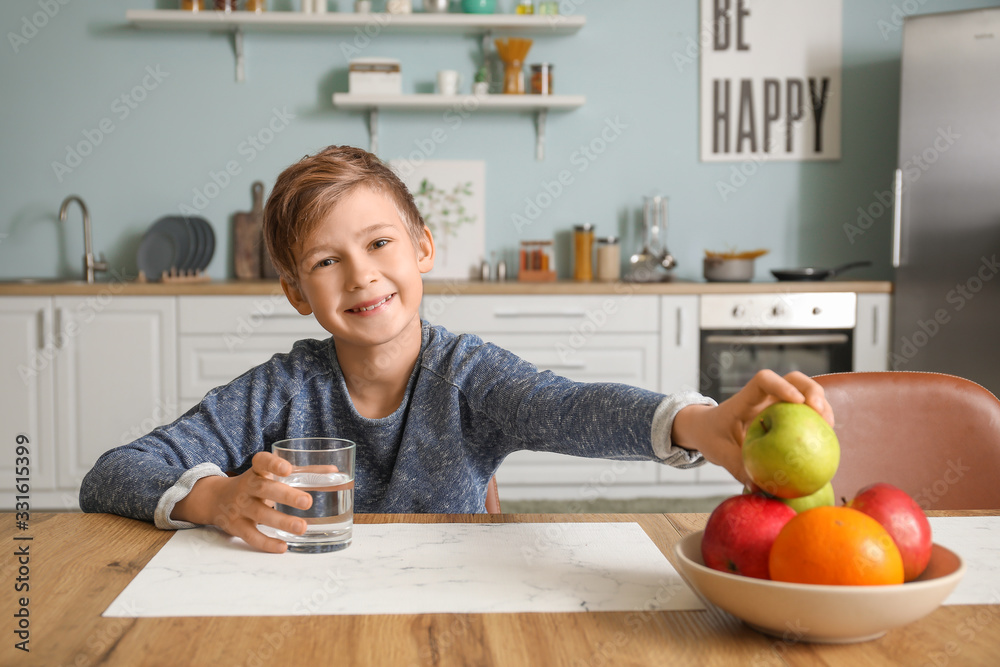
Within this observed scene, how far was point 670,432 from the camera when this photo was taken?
2.56ft

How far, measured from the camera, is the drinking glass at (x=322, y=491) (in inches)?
29.6

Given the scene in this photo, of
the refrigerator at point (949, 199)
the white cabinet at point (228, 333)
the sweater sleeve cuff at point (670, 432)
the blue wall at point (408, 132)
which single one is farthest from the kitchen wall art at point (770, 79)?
the sweater sleeve cuff at point (670, 432)

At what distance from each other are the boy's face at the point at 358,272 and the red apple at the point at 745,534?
1.92 feet

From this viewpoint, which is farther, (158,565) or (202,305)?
(202,305)

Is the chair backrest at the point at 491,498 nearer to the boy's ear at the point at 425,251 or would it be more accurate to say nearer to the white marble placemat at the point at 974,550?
the boy's ear at the point at 425,251

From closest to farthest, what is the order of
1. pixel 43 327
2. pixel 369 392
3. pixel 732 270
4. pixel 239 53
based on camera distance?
pixel 369 392
pixel 43 327
pixel 732 270
pixel 239 53

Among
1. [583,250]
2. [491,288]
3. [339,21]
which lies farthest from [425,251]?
[339,21]

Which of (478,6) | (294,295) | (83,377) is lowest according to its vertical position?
(83,377)

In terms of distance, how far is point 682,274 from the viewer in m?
3.59

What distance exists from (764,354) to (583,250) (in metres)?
0.86

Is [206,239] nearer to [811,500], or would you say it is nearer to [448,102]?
[448,102]

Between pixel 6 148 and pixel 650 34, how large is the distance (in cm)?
279

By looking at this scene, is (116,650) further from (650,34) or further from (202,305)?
(650,34)

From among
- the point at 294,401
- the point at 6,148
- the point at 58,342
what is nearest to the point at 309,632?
the point at 294,401
